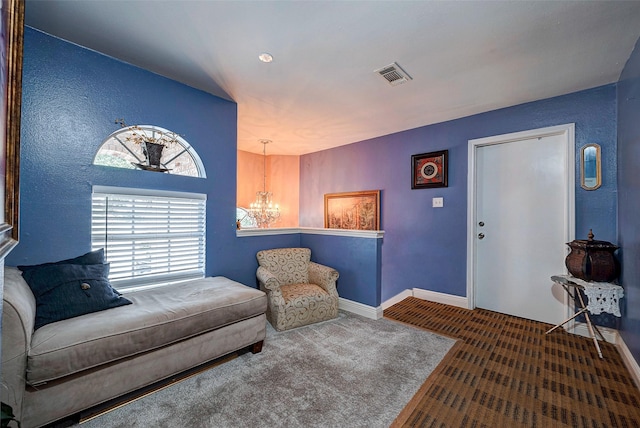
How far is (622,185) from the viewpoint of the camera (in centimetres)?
231

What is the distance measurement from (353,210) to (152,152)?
3062 millimetres

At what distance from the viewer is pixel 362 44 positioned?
2.01 meters

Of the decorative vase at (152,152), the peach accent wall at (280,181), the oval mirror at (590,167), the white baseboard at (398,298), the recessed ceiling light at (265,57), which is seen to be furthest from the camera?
the peach accent wall at (280,181)

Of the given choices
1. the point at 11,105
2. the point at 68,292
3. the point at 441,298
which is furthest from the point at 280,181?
the point at 11,105

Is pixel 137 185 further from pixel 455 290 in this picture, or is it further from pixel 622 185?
pixel 622 185

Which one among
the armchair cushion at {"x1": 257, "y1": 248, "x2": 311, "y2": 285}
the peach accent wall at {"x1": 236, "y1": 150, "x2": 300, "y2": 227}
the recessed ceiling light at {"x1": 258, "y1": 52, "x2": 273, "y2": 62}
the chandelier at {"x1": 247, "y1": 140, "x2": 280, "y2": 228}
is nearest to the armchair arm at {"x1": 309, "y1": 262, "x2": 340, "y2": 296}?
the armchair cushion at {"x1": 257, "y1": 248, "x2": 311, "y2": 285}

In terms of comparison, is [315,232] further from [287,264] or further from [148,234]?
[148,234]

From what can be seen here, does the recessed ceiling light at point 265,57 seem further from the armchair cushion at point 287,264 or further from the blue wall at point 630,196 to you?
the blue wall at point 630,196

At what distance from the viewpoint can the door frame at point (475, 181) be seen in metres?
2.69

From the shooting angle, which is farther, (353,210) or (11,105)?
(353,210)

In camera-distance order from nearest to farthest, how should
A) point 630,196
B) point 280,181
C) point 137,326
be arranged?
point 137,326
point 630,196
point 280,181

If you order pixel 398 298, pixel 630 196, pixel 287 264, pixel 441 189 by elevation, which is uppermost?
pixel 441 189

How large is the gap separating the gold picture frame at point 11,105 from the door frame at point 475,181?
150 inches

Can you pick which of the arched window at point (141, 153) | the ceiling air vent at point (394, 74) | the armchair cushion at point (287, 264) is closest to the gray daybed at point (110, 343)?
the armchair cushion at point (287, 264)
